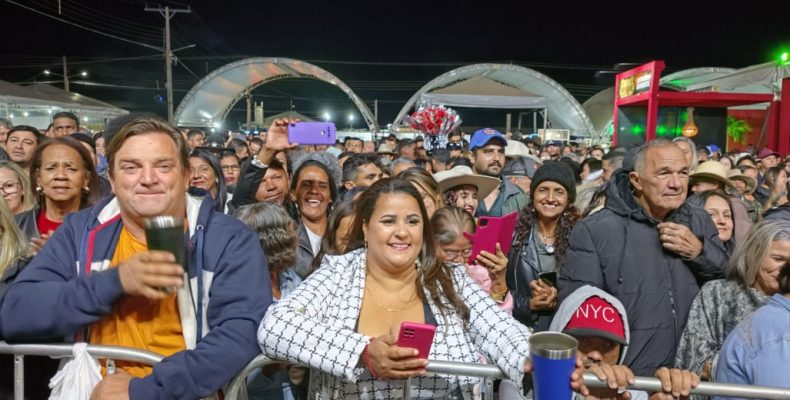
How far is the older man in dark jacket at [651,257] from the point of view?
3.04 meters

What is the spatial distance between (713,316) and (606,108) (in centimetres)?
4022

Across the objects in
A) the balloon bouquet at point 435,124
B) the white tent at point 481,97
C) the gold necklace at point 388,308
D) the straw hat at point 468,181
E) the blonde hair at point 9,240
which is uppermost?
the white tent at point 481,97

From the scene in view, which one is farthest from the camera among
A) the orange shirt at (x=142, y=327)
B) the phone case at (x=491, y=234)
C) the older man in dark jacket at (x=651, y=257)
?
the phone case at (x=491, y=234)

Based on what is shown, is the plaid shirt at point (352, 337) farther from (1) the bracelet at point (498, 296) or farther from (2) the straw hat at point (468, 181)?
(2) the straw hat at point (468, 181)

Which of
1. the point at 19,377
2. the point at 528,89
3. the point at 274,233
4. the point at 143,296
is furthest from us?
the point at 528,89

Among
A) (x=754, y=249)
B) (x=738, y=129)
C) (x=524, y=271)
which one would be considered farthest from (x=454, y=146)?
(x=738, y=129)

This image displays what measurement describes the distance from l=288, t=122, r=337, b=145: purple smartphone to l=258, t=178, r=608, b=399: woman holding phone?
129 centimetres

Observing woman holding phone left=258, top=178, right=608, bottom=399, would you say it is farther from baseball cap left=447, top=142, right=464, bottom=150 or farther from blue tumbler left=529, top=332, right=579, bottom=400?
baseball cap left=447, top=142, right=464, bottom=150

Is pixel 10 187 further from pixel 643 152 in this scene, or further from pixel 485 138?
pixel 485 138

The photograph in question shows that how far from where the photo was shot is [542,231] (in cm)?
415

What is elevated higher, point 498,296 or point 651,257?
point 651,257

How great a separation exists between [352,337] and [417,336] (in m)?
0.28

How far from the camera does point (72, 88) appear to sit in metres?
62.1

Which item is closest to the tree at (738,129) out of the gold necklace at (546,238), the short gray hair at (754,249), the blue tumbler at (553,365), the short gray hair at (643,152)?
the gold necklace at (546,238)
